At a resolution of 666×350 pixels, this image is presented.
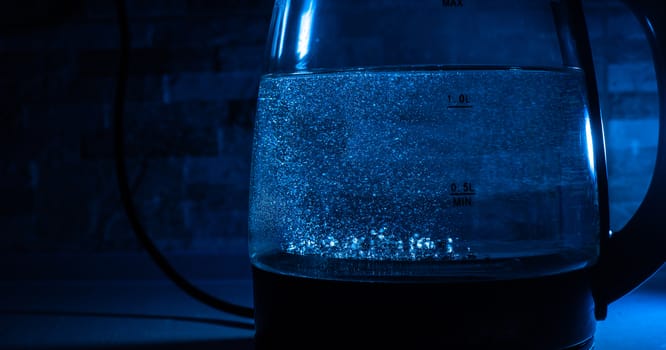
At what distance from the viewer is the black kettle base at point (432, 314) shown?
39 cm

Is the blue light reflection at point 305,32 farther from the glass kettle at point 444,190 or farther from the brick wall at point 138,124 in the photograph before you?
the brick wall at point 138,124

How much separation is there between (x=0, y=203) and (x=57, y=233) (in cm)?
9

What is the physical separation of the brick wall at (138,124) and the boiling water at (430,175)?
1.41 ft

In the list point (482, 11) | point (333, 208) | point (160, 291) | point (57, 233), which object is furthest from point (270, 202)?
point (57, 233)

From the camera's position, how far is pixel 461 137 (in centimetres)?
41

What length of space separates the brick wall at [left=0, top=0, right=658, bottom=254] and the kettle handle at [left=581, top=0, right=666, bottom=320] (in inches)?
16.7

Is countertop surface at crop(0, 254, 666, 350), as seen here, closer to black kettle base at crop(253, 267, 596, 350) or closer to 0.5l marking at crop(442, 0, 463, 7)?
black kettle base at crop(253, 267, 596, 350)

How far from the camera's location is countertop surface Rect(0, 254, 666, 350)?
536 mm

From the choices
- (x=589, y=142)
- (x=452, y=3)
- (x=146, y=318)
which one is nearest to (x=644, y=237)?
(x=589, y=142)

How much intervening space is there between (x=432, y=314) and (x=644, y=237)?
0.16 m

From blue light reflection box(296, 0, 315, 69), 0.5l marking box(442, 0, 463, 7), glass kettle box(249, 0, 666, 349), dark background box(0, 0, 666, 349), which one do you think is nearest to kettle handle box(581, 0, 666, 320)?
glass kettle box(249, 0, 666, 349)

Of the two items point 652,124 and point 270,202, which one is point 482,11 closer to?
point 270,202

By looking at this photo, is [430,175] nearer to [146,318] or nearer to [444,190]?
[444,190]

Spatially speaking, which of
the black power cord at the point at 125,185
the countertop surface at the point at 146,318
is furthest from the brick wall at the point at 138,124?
the black power cord at the point at 125,185
